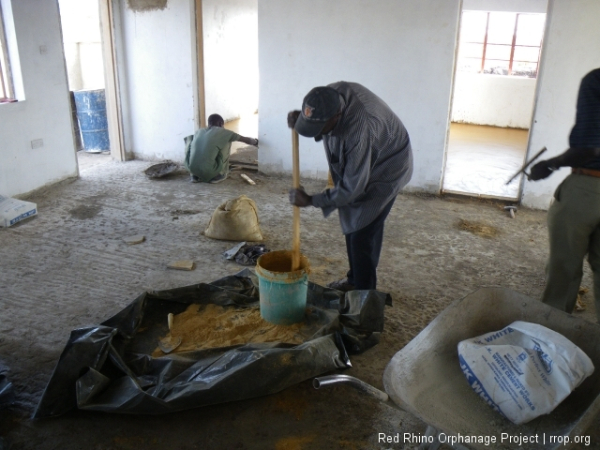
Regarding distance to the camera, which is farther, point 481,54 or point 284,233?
point 481,54

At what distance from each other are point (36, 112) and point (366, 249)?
166 inches

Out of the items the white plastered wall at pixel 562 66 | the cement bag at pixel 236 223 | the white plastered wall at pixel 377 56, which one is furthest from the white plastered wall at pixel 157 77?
the white plastered wall at pixel 562 66

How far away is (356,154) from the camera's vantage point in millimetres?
2656

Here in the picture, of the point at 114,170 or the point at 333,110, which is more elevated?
the point at 333,110

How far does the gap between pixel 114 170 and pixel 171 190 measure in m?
1.18

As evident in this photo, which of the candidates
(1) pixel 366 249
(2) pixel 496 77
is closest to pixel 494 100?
(2) pixel 496 77

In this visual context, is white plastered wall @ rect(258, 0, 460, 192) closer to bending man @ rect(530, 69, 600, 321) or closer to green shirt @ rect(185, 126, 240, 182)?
green shirt @ rect(185, 126, 240, 182)

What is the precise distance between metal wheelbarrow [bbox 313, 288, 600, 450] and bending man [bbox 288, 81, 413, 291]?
0.92 metres

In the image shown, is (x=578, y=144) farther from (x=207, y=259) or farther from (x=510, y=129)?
(x=510, y=129)

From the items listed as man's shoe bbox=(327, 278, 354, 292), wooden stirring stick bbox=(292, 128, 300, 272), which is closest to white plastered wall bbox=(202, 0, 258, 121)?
man's shoe bbox=(327, 278, 354, 292)

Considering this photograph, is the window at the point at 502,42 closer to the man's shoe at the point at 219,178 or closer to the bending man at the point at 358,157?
the man's shoe at the point at 219,178

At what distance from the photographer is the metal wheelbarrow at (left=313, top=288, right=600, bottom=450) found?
1.69 metres

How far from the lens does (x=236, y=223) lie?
443 centimetres

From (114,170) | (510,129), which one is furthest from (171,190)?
(510,129)
